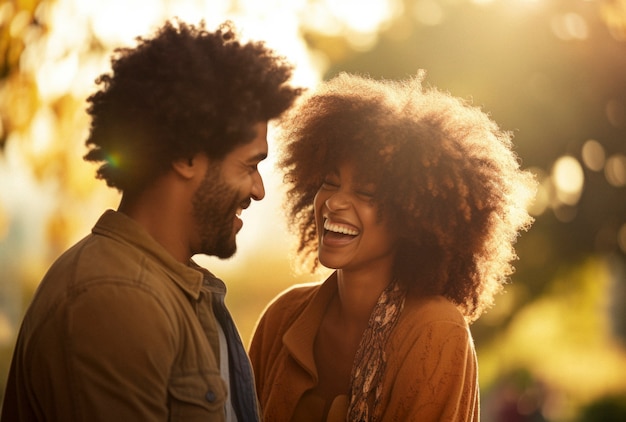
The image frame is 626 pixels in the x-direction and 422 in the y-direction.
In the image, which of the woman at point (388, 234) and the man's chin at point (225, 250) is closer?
the man's chin at point (225, 250)

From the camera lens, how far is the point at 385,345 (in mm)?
3959

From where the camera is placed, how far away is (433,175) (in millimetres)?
4113

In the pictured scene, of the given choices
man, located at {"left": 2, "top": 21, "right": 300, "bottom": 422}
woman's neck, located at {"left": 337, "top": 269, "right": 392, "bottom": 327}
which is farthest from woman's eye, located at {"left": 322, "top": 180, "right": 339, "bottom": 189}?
man, located at {"left": 2, "top": 21, "right": 300, "bottom": 422}

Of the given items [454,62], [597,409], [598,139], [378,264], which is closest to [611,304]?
[597,409]

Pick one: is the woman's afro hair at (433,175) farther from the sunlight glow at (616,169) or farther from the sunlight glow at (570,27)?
the sunlight glow at (616,169)

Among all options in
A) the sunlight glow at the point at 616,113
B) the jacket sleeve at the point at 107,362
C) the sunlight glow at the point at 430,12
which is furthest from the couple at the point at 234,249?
the sunlight glow at the point at 616,113

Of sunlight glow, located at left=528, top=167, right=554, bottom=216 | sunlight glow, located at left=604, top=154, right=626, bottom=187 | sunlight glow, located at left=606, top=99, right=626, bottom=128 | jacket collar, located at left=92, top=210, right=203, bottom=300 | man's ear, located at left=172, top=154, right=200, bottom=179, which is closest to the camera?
jacket collar, located at left=92, top=210, right=203, bottom=300

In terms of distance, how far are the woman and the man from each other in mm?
661

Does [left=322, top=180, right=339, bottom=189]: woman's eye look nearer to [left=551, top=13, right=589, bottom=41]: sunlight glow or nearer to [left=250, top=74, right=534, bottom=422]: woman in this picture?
[left=250, top=74, right=534, bottom=422]: woman

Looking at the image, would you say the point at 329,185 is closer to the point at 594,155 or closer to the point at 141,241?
the point at 141,241

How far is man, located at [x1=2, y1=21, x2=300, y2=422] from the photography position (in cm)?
279

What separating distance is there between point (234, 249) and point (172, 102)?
0.59m

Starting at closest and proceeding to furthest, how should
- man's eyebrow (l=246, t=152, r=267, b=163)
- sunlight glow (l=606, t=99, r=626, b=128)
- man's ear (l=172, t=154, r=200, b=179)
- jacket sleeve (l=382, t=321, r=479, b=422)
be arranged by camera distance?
man's ear (l=172, t=154, r=200, b=179), man's eyebrow (l=246, t=152, r=267, b=163), jacket sleeve (l=382, t=321, r=479, b=422), sunlight glow (l=606, t=99, r=626, b=128)

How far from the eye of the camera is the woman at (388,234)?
13.1 feet
